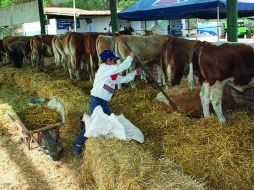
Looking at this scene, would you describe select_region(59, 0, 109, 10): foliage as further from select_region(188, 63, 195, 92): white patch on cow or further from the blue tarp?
select_region(188, 63, 195, 92): white patch on cow

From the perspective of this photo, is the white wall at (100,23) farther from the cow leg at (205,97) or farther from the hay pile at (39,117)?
the cow leg at (205,97)

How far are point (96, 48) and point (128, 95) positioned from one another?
2100 millimetres

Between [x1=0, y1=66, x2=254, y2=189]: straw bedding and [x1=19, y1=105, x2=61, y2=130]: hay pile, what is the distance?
41cm

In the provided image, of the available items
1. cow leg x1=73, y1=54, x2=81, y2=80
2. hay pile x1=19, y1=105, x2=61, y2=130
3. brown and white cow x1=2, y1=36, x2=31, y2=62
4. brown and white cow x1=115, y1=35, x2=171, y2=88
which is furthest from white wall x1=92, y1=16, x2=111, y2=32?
hay pile x1=19, y1=105, x2=61, y2=130

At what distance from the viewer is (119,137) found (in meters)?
4.75

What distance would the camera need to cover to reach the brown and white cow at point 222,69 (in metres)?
5.59

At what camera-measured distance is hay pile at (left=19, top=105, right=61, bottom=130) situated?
20.2 feet

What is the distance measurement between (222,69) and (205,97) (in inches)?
20.8

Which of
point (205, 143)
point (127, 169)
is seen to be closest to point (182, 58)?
point (205, 143)

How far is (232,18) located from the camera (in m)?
7.61

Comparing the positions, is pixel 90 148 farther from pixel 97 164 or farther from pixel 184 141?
pixel 184 141

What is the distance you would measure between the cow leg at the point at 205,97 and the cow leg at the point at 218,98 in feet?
0.22

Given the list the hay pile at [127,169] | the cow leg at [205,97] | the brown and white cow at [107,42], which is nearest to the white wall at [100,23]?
the brown and white cow at [107,42]

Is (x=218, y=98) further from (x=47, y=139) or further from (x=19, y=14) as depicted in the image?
(x=19, y=14)
